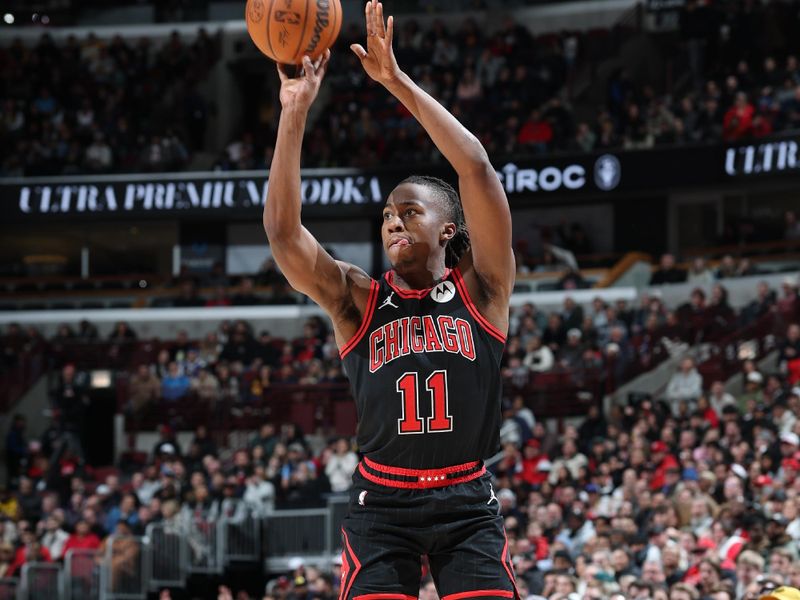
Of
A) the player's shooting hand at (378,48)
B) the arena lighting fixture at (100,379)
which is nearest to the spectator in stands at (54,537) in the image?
the arena lighting fixture at (100,379)

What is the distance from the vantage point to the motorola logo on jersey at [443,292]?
15.6ft

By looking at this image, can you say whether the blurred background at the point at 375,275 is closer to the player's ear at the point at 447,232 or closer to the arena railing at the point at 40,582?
the arena railing at the point at 40,582

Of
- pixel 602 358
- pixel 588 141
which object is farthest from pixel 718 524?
pixel 588 141

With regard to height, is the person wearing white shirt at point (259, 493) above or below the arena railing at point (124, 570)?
above

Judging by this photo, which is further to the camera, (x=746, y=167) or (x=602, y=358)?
(x=746, y=167)

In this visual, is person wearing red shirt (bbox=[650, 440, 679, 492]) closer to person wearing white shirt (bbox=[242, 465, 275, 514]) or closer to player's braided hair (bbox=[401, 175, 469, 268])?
person wearing white shirt (bbox=[242, 465, 275, 514])

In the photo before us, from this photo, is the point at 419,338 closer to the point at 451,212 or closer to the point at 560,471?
the point at 451,212

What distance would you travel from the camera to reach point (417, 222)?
4.70 m

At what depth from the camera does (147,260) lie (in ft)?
96.5

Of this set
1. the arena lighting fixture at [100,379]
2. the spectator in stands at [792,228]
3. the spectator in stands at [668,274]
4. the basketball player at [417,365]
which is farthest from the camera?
the spectator in stands at [792,228]

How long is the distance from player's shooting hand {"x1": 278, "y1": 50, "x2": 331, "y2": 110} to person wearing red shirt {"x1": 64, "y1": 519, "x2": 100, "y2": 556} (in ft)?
43.0

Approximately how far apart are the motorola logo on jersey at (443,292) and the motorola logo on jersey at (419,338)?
80 millimetres

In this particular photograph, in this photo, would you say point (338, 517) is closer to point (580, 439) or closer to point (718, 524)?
point (580, 439)

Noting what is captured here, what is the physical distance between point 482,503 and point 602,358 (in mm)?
15077
